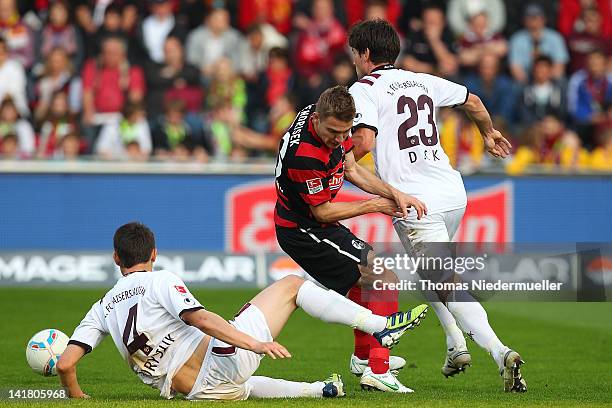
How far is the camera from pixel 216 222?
53.3 feet

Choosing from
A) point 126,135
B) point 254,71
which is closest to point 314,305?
point 126,135

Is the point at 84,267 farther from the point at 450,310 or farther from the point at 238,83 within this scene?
the point at 450,310

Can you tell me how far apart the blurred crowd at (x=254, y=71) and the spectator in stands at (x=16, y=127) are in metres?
0.02

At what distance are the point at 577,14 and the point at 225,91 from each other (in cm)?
635

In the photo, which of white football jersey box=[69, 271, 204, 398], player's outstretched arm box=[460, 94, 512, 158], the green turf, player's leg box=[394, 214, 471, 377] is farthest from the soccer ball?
player's outstretched arm box=[460, 94, 512, 158]

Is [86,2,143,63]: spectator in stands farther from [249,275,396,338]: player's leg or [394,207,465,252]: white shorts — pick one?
[249,275,396,338]: player's leg

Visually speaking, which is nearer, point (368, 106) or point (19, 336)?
point (368, 106)

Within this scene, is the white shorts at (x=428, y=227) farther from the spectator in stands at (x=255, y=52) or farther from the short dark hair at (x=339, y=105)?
the spectator in stands at (x=255, y=52)

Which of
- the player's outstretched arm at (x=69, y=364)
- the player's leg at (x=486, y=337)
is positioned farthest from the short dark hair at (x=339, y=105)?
the player's outstretched arm at (x=69, y=364)

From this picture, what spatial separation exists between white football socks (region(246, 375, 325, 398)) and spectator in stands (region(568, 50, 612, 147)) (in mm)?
12075

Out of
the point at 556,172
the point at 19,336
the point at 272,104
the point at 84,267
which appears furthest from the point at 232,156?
the point at 19,336

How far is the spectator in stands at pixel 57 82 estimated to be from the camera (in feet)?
58.9

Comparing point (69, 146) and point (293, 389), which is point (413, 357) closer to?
point (293, 389)

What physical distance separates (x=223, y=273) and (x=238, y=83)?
11.9ft
